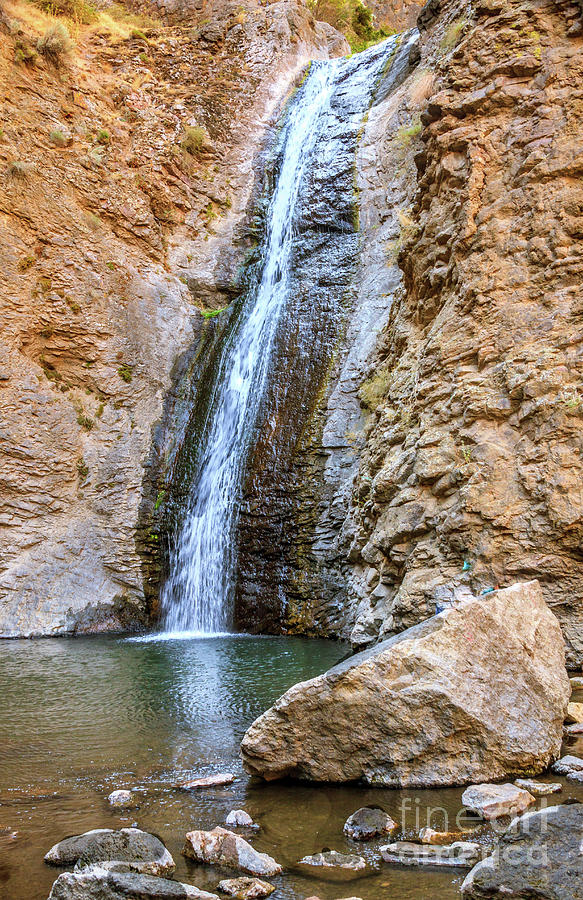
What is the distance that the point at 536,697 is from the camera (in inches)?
120

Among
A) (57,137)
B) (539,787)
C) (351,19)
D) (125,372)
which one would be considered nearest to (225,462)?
(125,372)

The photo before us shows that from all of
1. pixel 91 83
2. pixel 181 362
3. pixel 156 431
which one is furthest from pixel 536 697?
pixel 91 83

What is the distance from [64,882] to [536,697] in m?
2.23

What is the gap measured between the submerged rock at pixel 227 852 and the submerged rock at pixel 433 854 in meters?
0.42

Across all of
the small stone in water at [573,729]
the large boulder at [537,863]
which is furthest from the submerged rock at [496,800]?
the small stone in water at [573,729]

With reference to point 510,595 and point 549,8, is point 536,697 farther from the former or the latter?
point 549,8

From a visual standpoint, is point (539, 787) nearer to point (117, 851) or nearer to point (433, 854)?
point (433, 854)

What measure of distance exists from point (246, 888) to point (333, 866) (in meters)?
0.34

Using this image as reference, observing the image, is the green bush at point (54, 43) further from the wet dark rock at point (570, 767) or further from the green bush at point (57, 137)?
the wet dark rock at point (570, 767)

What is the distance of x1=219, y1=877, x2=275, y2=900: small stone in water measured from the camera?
2070 mm

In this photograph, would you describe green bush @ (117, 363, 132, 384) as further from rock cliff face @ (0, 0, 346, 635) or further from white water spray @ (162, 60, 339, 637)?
white water spray @ (162, 60, 339, 637)

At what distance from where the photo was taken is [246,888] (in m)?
2.10

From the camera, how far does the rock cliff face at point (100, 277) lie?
10.5 m

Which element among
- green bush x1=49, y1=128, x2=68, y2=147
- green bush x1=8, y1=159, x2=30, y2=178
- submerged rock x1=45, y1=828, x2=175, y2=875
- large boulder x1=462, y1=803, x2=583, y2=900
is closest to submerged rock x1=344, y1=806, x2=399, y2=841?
large boulder x1=462, y1=803, x2=583, y2=900
